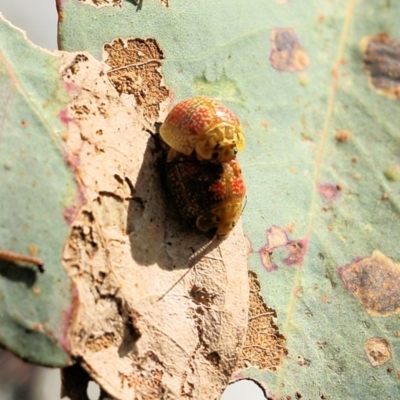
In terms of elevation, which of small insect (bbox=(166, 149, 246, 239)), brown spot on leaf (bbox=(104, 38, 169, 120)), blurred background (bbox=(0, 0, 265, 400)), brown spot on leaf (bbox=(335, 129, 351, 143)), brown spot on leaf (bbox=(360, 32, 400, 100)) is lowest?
blurred background (bbox=(0, 0, 265, 400))

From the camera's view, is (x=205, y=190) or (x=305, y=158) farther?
(x=305, y=158)

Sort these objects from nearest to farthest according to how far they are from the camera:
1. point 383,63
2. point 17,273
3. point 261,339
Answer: point 17,273, point 261,339, point 383,63

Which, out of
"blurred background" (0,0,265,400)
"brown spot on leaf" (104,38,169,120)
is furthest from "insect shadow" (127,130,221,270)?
"blurred background" (0,0,265,400)

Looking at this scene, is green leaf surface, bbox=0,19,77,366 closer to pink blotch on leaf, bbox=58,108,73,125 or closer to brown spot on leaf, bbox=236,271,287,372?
pink blotch on leaf, bbox=58,108,73,125

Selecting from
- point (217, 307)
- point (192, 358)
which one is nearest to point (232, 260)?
point (217, 307)

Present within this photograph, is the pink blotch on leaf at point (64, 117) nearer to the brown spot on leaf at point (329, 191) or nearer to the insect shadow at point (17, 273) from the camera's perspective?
the insect shadow at point (17, 273)

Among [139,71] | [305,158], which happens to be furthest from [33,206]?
[305,158]

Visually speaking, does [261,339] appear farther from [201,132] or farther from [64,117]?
[64,117]

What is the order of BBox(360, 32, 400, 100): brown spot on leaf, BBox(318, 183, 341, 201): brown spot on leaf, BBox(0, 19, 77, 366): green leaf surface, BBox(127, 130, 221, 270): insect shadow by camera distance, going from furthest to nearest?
BBox(360, 32, 400, 100): brown spot on leaf → BBox(318, 183, 341, 201): brown spot on leaf → BBox(127, 130, 221, 270): insect shadow → BBox(0, 19, 77, 366): green leaf surface
